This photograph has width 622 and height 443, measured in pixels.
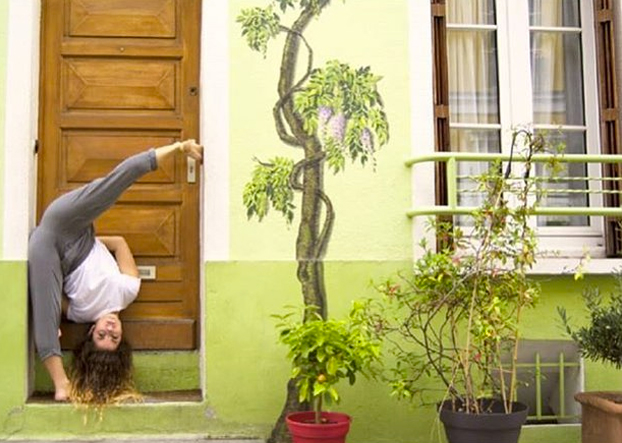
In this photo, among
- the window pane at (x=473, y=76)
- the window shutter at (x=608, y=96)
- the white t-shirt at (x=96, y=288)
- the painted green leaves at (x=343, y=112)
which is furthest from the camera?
the window pane at (x=473, y=76)

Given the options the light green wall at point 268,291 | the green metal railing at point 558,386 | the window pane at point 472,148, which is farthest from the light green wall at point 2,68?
the green metal railing at point 558,386

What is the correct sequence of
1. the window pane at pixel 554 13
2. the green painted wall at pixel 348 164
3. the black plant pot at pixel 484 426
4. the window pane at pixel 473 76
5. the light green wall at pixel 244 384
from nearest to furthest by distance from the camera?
the black plant pot at pixel 484 426 < the light green wall at pixel 244 384 < the green painted wall at pixel 348 164 < the window pane at pixel 473 76 < the window pane at pixel 554 13

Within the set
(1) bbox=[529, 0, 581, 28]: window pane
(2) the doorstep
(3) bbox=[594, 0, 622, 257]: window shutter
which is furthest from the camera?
(1) bbox=[529, 0, 581, 28]: window pane

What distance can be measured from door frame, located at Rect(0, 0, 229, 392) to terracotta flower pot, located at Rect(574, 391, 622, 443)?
2.30 meters

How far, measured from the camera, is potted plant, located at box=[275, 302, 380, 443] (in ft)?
15.1

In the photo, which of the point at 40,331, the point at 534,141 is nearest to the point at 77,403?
the point at 40,331

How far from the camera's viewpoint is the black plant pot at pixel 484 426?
178 inches

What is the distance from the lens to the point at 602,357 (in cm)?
482

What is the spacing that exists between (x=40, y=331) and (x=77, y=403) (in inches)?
19.0

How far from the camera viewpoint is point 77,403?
4992 mm

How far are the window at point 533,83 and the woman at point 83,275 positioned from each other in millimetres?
1906

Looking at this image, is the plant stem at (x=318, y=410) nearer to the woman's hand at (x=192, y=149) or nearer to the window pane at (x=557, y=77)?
the woman's hand at (x=192, y=149)

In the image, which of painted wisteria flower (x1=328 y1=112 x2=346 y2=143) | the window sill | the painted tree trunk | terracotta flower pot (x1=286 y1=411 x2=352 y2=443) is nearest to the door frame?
the painted tree trunk

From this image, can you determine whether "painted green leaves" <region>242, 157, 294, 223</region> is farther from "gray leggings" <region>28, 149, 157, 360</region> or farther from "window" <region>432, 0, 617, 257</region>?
"window" <region>432, 0, 617, 257</region>
